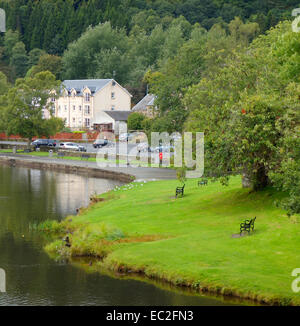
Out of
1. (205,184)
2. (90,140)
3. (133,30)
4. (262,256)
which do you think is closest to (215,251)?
(262,256)

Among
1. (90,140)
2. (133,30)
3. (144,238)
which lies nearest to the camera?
(144,238)

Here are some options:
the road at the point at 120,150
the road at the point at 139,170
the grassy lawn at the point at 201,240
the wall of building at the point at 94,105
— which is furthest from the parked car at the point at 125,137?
the grassy lawn at the point at 201,240

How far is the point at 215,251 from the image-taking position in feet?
98.2

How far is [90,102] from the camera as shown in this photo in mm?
132750

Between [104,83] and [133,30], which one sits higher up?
[133,30]

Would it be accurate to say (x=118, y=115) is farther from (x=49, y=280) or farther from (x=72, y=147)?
(x=49, y=280)

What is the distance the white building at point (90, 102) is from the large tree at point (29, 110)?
2934cm

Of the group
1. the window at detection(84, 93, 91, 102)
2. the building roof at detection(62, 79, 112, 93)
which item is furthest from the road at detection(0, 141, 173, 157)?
the building roof at detection(62, 79, 112, 93)

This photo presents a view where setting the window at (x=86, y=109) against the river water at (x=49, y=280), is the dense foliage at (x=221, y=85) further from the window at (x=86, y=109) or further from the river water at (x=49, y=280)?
the window at (x=86, y=109)

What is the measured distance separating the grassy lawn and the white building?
87.8 meters

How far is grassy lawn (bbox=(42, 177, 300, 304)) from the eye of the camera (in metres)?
26.7
